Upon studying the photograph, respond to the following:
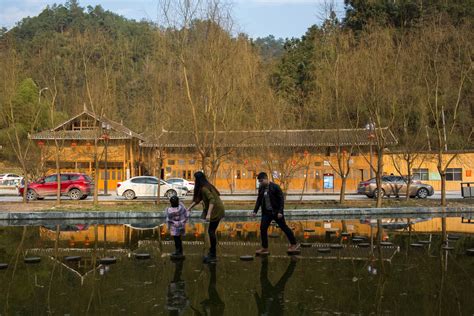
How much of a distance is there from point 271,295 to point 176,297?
1.32 m

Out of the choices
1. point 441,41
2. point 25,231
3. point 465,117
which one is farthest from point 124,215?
point 465,117

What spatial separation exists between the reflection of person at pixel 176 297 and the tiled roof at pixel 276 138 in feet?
49.9

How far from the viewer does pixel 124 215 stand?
20297 millimetres

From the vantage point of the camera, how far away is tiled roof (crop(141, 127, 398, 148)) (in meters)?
27.2

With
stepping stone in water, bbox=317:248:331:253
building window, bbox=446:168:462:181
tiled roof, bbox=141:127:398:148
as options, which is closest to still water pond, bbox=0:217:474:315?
stepping stone in water, bbox=317:248:331:253

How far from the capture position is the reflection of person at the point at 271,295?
22.4 feet

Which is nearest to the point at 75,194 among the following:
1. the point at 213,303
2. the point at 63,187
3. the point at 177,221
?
the point at 63,187

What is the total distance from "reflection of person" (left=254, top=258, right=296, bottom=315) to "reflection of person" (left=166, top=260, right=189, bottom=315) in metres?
0.98

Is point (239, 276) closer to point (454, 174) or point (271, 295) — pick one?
point (271, 295)

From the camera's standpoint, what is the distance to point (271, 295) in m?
7.70

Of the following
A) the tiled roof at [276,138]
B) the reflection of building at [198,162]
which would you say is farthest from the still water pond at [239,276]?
the reflection of building at [198,162]

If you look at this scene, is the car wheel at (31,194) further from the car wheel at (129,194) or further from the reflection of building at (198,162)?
the reflection of building at (198,162)

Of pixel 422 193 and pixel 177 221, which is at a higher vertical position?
pixel 177 221

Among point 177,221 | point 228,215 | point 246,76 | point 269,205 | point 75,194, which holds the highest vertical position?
point 246,76
